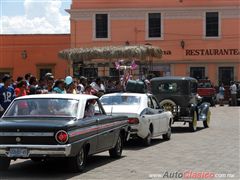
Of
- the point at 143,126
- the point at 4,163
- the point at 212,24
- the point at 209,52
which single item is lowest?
the point at 4,163

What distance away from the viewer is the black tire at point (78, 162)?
11.4 meters

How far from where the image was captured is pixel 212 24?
46.4 meters

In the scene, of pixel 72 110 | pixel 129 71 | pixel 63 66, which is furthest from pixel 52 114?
pixel 63 66

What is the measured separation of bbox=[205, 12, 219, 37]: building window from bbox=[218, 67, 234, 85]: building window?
2.71 metres

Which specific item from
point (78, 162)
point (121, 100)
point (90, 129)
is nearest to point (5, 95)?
point (121, 100)

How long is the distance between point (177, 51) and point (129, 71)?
1718 centimetres

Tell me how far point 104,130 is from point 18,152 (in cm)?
238

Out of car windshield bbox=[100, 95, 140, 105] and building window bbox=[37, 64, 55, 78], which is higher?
building window bbox=[37, 64, 55, 78]

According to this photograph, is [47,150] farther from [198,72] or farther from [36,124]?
[198,72]

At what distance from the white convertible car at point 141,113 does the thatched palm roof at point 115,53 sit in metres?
14.6

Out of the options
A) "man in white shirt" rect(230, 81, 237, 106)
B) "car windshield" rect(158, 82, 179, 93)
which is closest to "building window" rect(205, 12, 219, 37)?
"man in white shirt" rect(230, 81, 237, 106)

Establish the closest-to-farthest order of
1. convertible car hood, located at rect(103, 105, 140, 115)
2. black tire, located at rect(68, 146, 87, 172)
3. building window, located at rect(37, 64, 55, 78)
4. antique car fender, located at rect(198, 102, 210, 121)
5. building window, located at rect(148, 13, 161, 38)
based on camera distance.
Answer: black tire, located at rect(68, 146, 87, 172) < convertible car hood, located at rect(103, 105, 140, 115) < antique car fender, located at rect(198, 102, 210, 121) < building window, located at rect(148, 13, 161, 38) < building window, located at rect(37, 64, 55, 78)

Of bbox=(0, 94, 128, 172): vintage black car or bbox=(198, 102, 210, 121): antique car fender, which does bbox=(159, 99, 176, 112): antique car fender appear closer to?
bbox=(198, 102, 210, 121): antique car fender

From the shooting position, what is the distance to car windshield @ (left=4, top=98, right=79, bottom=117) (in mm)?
11859
